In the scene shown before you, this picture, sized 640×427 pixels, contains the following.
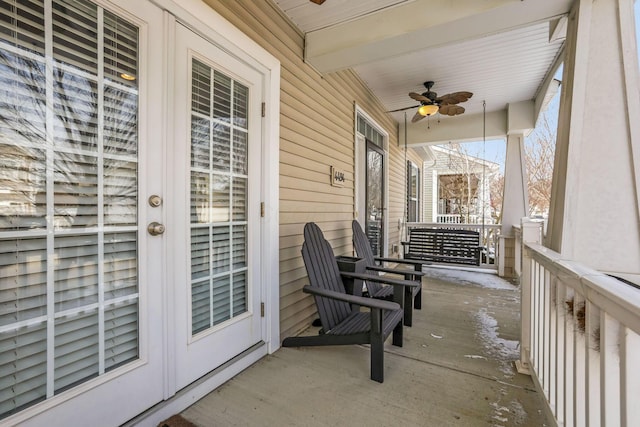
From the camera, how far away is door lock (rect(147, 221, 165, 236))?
1.54 metres

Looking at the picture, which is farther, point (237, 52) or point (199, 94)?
point (237, 52)

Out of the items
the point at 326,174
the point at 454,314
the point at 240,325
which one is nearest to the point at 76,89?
the point at 240,325

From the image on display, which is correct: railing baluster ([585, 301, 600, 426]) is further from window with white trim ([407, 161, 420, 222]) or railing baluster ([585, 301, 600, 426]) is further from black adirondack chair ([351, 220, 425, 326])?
window with white trim ([407, 161, 420, 222])

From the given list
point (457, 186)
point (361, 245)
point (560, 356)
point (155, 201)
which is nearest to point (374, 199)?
point (361, 245)

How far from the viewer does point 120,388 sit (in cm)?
141

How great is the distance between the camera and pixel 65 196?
125cm

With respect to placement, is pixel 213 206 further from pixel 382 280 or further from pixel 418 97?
pixel 418 97

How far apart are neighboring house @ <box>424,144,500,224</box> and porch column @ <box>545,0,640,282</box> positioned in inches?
368

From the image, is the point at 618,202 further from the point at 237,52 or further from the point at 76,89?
the point at 76,89

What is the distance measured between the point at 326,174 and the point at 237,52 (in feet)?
4.99

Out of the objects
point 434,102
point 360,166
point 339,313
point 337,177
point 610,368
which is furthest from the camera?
point 360,166

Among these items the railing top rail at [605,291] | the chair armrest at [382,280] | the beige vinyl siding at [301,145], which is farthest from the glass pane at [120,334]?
the railing top rail at [605,291]

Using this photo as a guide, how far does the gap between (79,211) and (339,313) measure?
1.85 m

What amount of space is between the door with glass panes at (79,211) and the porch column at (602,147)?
2366 millimetres
